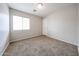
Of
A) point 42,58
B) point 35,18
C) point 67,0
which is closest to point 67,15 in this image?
point 35,18

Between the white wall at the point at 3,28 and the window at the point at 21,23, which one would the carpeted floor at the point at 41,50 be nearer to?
the white wall at the point at 3,28

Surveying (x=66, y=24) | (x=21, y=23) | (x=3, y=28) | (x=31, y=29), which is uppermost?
(x=21, y=23)

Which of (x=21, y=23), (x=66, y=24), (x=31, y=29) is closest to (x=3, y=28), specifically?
(x=21, y=23)

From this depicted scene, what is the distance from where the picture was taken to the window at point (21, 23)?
13.6 ft

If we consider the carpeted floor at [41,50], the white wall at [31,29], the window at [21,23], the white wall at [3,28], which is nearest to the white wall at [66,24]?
the carpeted floor at [41,50]

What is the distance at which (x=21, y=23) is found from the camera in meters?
4.61

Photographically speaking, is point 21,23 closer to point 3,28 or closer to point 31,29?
point 31,29

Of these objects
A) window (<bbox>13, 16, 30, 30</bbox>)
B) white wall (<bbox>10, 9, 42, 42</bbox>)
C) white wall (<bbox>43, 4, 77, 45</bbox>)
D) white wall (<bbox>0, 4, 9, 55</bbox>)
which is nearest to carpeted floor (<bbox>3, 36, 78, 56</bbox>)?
white wall (<bbox>0, 4, 9, 55</bbox>)

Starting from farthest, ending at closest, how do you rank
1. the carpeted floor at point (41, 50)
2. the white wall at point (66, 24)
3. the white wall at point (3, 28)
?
the white wall at point (66, 24) → the carpeted floor at point (41, 50) → the white wall at point (3, 28)

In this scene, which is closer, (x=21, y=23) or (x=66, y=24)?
(x=66, y=24)

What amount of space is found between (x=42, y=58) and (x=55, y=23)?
4482 millimetres

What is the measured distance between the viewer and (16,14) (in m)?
4.16

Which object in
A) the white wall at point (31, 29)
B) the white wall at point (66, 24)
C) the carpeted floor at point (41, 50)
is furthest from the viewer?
the white wall at point (31, 29)

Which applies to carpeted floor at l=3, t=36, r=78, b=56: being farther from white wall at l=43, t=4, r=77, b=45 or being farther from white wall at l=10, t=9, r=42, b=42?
white wall at l=10, t=9, r=42, b=42
